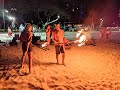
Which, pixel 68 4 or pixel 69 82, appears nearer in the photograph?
pixel 69 82

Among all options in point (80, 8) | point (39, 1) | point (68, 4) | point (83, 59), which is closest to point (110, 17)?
point (80, 8)

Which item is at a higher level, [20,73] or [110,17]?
[110,17]

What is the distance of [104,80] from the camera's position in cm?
738

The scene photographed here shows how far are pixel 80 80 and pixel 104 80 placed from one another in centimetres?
80

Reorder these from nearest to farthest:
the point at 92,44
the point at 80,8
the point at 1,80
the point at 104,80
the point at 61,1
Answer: the point at 1,80 < the point at 104,80 < the point at 92,44 < the point at 61,1 < the point at 80,8

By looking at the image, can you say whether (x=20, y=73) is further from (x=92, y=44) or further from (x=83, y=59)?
(x=92, y=44)

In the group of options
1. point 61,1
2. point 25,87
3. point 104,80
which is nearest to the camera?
point 25,87

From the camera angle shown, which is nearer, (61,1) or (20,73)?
(20,73)

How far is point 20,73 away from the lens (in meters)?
7.65

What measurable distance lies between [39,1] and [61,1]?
5.59 metres

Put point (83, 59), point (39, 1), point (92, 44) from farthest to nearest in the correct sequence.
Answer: point (39, 1) < point (92, 44) < point (83, 59)

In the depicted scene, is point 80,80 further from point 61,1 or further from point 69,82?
point 61,1

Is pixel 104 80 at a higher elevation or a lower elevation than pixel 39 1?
lower

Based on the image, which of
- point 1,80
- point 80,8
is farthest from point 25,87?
point 80,8
